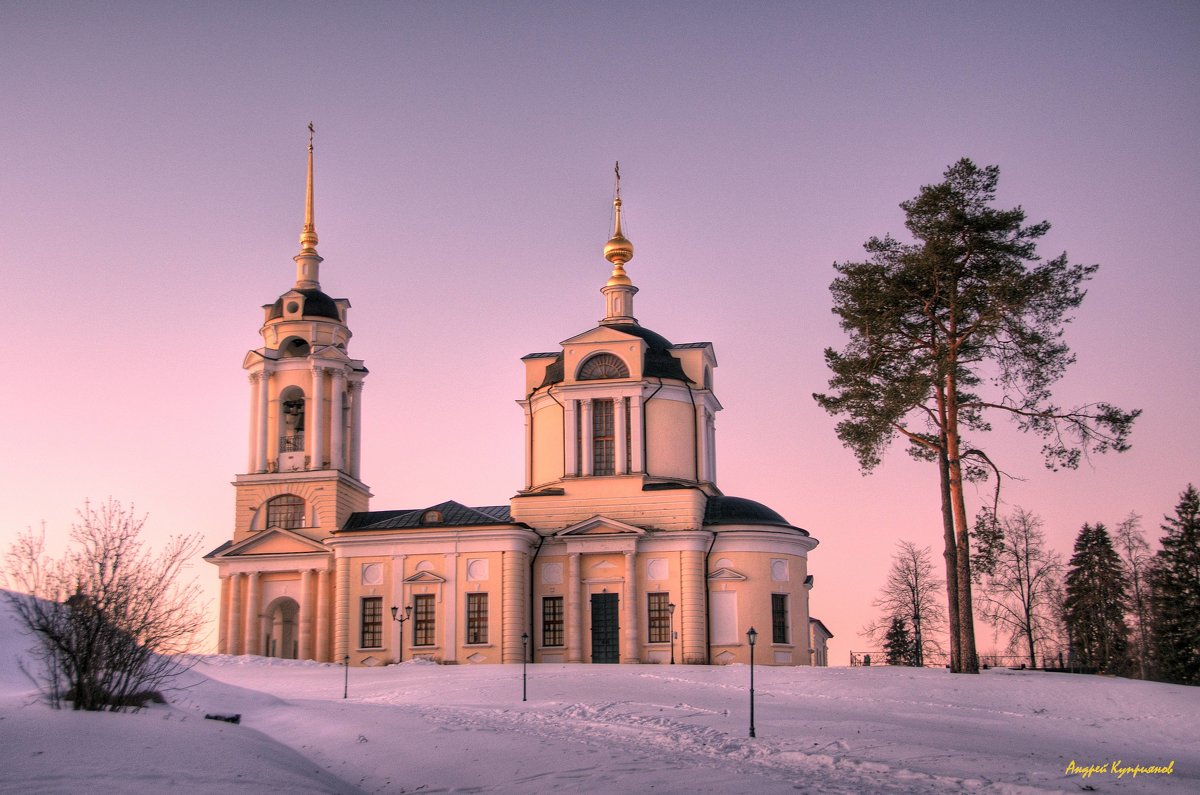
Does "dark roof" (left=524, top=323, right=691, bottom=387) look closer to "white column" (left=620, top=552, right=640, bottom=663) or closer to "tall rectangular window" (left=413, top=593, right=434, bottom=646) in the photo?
"white column" (left=620, top=552, right=640, bottom=663)

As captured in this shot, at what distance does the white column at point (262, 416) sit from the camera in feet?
154

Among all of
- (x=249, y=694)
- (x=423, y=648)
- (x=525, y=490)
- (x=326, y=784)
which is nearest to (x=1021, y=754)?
(x=326, y=784)

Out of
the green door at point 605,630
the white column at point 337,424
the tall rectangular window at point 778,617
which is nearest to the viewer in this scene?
the tall rectangular window at point 778,617

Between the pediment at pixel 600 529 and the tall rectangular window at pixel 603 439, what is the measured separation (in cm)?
281

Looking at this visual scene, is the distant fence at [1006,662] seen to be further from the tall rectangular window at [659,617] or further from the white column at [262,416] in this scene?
the white column at [262,416]

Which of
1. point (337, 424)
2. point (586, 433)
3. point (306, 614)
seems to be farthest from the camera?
point (337, 424)

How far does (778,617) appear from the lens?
1672 inches

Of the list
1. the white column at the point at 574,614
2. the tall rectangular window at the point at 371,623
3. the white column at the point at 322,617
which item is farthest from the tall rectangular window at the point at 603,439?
the white column at the point at 322,617

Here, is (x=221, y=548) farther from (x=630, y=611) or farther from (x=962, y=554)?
(x=962, y=554)

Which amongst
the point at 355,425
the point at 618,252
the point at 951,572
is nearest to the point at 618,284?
the point at 618,252

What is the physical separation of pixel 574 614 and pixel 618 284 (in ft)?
46.4

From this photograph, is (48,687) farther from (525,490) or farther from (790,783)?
(525,490)

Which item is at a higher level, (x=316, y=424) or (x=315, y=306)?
(x=315, y=306)

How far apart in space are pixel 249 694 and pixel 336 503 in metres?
21.5
